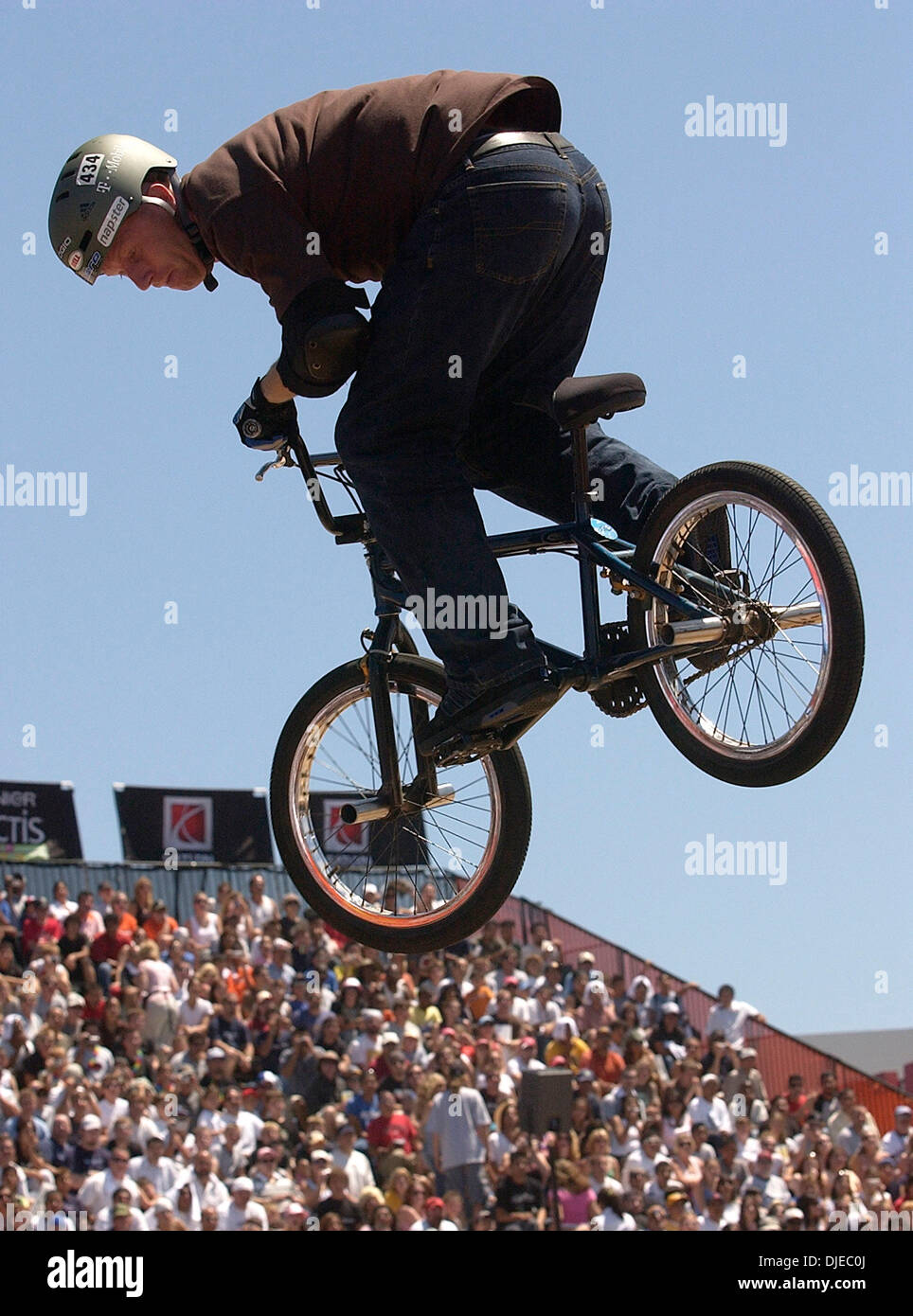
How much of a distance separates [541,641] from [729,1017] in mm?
10566

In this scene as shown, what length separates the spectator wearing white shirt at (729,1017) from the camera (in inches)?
567

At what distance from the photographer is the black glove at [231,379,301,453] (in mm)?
4742

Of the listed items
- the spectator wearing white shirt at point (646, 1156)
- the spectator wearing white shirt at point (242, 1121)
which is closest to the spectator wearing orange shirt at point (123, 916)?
the spectator wearing white shirt at point (242, 1121)

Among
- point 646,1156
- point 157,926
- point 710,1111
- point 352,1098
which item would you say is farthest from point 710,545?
point 710,1111

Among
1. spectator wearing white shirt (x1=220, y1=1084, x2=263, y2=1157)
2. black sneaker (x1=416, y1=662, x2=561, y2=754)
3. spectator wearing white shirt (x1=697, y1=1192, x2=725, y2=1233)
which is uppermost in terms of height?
black sneaker (x1=416, y1=662, x2=561, y2=754)

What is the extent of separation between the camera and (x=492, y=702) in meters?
4.45

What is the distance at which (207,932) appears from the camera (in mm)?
13102

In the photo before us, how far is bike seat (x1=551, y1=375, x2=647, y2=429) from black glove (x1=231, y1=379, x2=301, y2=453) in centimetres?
78

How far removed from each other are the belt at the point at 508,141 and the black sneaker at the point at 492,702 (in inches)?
48.9

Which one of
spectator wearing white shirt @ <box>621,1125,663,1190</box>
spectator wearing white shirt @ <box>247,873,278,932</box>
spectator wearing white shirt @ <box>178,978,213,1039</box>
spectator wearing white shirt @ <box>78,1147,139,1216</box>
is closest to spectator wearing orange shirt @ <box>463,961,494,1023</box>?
spectator wearing white shirt @ <box>247,873,278,932</box>

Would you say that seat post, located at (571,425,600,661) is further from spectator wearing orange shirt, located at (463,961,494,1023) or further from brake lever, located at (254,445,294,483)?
spectator wearing orange shirt, located at (463,961,494,1023)

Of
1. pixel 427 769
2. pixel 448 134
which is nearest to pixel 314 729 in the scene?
pixel 427 769

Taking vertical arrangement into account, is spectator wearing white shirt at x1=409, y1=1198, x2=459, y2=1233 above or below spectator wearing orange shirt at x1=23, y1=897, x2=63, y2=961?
below
